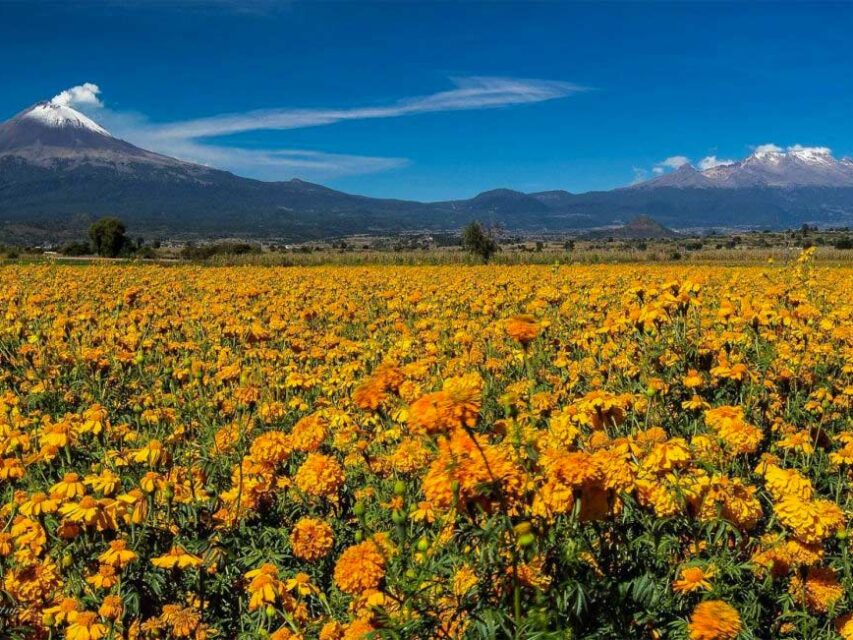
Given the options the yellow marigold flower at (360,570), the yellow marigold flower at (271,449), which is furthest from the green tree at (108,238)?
the yellow marigold flower at (360,570)

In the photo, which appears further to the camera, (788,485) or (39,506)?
(39,506)

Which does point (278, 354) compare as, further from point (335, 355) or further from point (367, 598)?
point (367, 598)

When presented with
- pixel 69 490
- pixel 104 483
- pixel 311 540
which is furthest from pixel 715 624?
pixel 69 490

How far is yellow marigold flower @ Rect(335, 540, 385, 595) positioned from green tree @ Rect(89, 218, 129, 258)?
67.2 meters

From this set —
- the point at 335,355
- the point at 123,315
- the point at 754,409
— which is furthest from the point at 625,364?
the point at 123,315

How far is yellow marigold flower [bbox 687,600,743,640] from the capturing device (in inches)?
66.2

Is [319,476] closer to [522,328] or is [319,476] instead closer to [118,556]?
[118,556]

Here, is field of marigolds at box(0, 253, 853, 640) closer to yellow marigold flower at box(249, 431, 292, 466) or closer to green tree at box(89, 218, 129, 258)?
yellow marigold flower at box(249, 431, 292, 466)

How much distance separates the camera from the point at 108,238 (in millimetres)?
64938

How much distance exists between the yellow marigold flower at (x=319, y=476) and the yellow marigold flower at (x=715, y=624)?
5.20 ft

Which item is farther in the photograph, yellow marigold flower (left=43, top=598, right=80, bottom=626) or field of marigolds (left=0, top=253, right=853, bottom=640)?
yellow marigold flower (left=43, top=598, right=80, bottom=626)

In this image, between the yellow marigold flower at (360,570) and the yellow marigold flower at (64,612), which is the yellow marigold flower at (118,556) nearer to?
the yellow marigold flower at (64,612)

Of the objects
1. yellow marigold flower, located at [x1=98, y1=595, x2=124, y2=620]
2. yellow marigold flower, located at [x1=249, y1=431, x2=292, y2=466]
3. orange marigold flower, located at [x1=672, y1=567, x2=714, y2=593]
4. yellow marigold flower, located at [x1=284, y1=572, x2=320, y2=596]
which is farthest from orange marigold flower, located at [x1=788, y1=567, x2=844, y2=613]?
yellow marigold flower, located at [x1=98, y1=595, x2=124, y2=620]

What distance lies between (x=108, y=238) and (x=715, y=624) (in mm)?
71563
